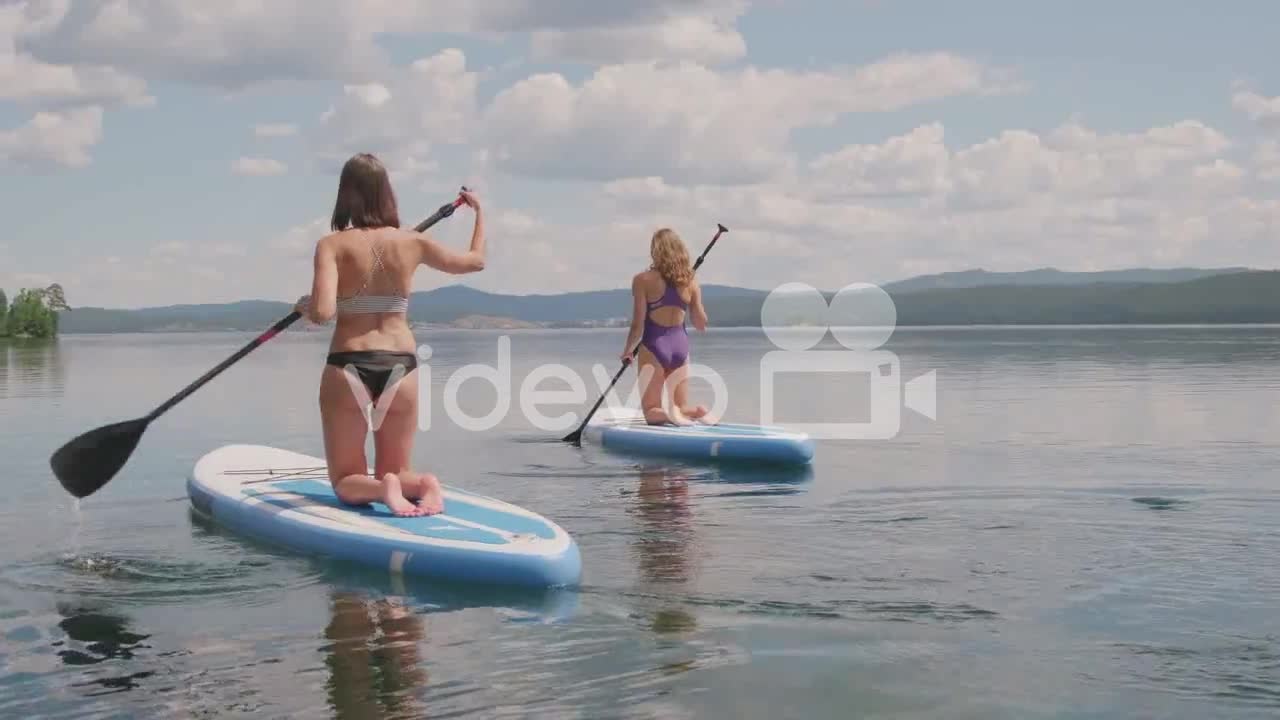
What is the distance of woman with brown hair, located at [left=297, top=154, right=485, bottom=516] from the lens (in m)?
7.86

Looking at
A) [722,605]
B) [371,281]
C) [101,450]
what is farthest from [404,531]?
[101,450]

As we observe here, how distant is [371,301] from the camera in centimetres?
793

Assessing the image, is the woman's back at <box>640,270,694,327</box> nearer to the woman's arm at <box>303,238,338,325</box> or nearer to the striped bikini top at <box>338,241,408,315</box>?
the striped bikini top at <box>338,241,408,315</box>

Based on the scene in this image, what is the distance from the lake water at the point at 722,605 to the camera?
5.14 metres

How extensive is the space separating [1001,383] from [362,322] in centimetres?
2321

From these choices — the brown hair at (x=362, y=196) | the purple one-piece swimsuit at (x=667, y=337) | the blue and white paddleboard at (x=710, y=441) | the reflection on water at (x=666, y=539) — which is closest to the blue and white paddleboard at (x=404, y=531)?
the reflection on water at (x=666, y=539)

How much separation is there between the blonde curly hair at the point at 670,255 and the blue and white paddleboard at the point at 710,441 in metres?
1.88

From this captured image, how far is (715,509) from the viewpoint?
10125 millimetres

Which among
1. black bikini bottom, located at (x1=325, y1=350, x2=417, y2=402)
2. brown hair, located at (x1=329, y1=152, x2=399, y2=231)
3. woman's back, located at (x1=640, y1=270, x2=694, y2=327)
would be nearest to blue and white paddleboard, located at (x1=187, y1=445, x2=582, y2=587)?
black bikini bottom, located at (x1=325, y1=350, x2=417, y2=402)

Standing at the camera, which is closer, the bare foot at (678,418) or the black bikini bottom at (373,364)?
the black bikini bottom at (373,364)

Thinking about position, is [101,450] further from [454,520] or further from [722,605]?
[722,605]

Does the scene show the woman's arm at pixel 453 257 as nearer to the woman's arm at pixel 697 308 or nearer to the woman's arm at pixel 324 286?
the woman's arm at pixel 324 286

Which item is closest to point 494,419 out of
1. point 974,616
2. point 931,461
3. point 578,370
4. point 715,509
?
point 931,461

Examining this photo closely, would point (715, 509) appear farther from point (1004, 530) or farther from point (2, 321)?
point (2, 321)
